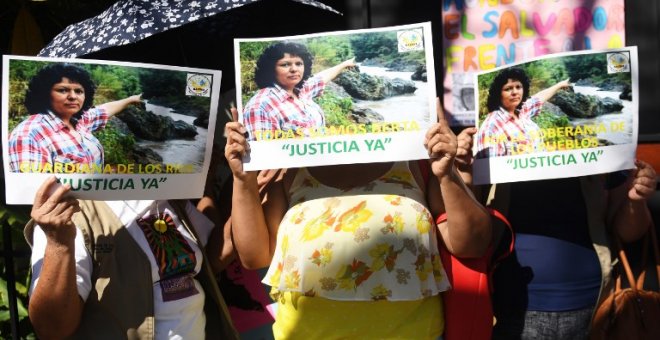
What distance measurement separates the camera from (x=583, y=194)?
3484 millimetres

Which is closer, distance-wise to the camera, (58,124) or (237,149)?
(58,124)

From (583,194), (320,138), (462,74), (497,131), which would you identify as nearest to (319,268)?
(320,138)

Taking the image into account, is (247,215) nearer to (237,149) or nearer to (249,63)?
(237,149)

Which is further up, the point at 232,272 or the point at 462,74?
the point at 462,74

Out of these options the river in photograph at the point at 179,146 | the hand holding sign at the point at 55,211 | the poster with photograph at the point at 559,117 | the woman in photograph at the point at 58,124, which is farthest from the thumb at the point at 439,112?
the hand holding sign at the point at 55,211

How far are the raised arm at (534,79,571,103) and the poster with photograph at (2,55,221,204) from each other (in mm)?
1183

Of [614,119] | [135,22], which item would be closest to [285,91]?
[135,22]

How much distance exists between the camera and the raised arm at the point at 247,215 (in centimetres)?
330

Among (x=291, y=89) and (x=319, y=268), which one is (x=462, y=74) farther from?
(x=319, y=268)

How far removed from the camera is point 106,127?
3248 millimetres

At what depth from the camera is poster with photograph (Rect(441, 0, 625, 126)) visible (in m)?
4.23

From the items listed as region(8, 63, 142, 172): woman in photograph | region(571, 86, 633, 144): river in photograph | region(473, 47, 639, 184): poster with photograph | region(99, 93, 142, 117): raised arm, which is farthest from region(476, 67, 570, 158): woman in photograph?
region(8, 63, 142, 172): woman in photograph

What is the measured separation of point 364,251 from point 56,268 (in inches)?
41.3

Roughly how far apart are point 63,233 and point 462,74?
216cm
